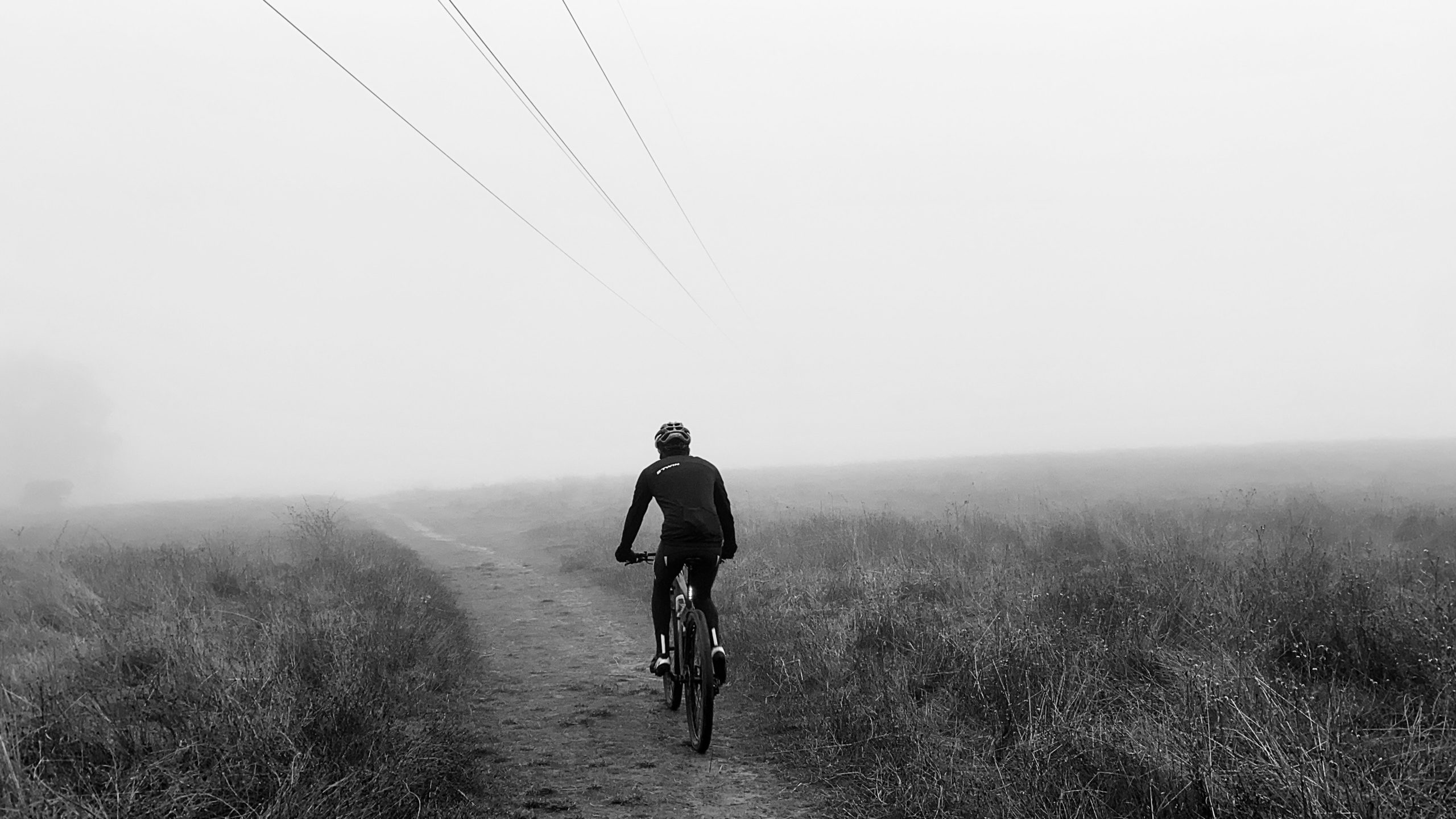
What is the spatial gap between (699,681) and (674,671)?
797mm

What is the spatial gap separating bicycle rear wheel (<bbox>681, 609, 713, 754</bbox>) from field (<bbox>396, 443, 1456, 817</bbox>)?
709mm

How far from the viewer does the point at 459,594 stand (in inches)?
518

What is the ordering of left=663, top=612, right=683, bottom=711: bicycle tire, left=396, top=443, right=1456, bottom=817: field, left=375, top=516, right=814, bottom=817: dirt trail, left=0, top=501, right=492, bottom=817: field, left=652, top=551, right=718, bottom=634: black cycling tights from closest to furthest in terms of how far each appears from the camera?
left=0, top=501, right=492, bottom=817: field < left=396, top=443, right=1456, bottom=817: field < left=375, top=516, right=814, bottom=817: dirt trail < left=652, top=551, right=718, bottom=634: black cycling tights < left=663, top=612, right=683, bottom=711: bicycle tire

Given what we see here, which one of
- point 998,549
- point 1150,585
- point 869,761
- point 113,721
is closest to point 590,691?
point 869,761

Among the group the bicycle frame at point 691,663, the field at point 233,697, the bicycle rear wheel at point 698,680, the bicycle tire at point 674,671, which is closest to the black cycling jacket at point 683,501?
the bicycle frame at point 691,663

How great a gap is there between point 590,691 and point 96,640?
5047 mm

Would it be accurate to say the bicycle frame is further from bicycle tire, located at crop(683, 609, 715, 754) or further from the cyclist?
the cyclist

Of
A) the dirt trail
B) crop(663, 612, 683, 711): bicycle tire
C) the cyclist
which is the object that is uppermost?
the cyclist

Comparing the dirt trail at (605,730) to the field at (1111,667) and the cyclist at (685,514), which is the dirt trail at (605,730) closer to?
the field at (1111,667)

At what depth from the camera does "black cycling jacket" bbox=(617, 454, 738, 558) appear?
586 cm

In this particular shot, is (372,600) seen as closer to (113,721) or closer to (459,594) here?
(459,594)

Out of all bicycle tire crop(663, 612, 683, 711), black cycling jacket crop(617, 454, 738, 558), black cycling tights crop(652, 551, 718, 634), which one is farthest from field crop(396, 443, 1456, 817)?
black cycling jacket crop(617, 454, 738, 558)

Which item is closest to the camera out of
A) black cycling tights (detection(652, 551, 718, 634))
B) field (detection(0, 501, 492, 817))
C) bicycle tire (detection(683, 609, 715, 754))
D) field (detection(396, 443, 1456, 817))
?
field (detection(0, 501, 492, 817))

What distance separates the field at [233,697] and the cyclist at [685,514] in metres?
2.03
